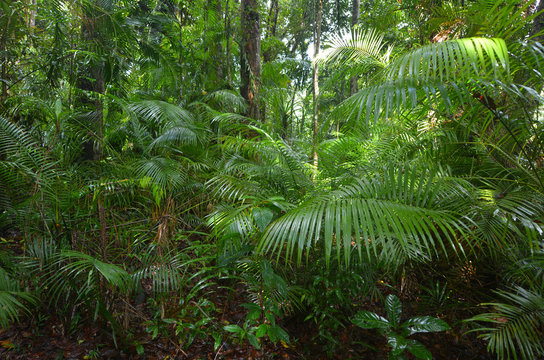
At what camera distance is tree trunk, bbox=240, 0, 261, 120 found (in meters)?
4.58

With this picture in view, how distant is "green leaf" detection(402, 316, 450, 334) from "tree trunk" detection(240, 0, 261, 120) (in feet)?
12.1

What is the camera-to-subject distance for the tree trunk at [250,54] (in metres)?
4.58

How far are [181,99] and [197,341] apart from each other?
3625 mm

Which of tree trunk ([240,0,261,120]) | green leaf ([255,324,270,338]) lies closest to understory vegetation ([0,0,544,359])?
green leaf ([255,324,270,338])

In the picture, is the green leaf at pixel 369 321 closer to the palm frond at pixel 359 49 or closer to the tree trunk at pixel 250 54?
the palm frond at pixel 359 49

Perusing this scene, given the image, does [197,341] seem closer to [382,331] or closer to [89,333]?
[89,333]

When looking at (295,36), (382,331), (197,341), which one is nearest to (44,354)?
(197,341)

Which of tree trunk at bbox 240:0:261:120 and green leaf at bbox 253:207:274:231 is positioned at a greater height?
tree trunk at bbox 240:0:261:120

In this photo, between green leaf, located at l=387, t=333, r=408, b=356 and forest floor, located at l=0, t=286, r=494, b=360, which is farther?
forest floor, located at l=0, t=286, r=494, b=360

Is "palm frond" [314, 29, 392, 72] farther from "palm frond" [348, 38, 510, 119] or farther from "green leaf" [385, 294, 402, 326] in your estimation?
"green leaf" [385, 294, 402, 326]

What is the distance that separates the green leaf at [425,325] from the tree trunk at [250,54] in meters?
3.69

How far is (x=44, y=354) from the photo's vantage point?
185 cm

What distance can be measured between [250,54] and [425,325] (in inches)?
166

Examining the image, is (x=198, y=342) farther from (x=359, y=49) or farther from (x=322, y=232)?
(x=359, y=49)
